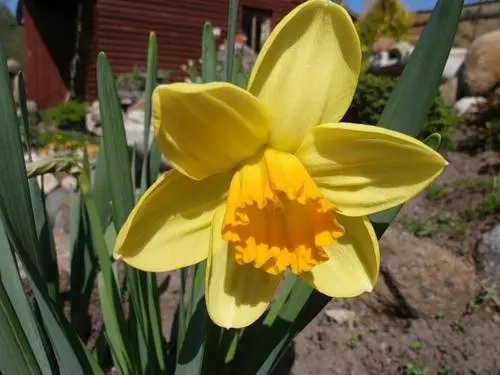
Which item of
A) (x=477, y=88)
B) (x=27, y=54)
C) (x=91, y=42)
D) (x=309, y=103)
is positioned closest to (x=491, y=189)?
(x=309, y=103)

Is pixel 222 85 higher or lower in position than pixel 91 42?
higher

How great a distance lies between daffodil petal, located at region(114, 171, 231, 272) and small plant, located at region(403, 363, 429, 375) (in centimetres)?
143

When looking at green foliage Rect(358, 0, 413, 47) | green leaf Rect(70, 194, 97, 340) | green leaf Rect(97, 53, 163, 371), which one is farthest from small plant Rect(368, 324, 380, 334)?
green foliage Rect(358, 0, 413, 47)

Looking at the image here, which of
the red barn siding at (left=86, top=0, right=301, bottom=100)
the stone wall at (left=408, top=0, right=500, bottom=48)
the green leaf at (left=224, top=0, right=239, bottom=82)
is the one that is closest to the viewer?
the green leaf at (left=224, top=0, right=239, bottom=82)

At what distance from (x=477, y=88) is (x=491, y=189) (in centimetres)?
423

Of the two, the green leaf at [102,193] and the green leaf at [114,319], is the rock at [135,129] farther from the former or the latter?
the green leaf at [114,319]

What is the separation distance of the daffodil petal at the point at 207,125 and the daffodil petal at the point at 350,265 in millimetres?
180

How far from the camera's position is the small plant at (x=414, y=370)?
194 centimetres

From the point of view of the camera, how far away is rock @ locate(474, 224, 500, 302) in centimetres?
256

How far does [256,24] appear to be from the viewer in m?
13.9

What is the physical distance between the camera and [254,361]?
38.0 inches

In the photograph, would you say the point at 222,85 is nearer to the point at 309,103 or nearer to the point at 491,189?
the point at 309,103

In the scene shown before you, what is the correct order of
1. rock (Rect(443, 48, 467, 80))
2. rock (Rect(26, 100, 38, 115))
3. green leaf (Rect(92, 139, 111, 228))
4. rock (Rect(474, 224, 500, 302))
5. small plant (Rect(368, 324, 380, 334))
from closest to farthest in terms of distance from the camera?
green leaf (Rect(92, 139, 111, 228))
small plant (Rect(368, 324, 380, 334))
rock (Rect(474, 224, 500, 302))
rock (Rect(443, 48, 467, 80))
rock (Rect(26, 100, 38, 115))

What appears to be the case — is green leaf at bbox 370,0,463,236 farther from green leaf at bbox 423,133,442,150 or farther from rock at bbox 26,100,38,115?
rock at bbox 26,100,38,115
